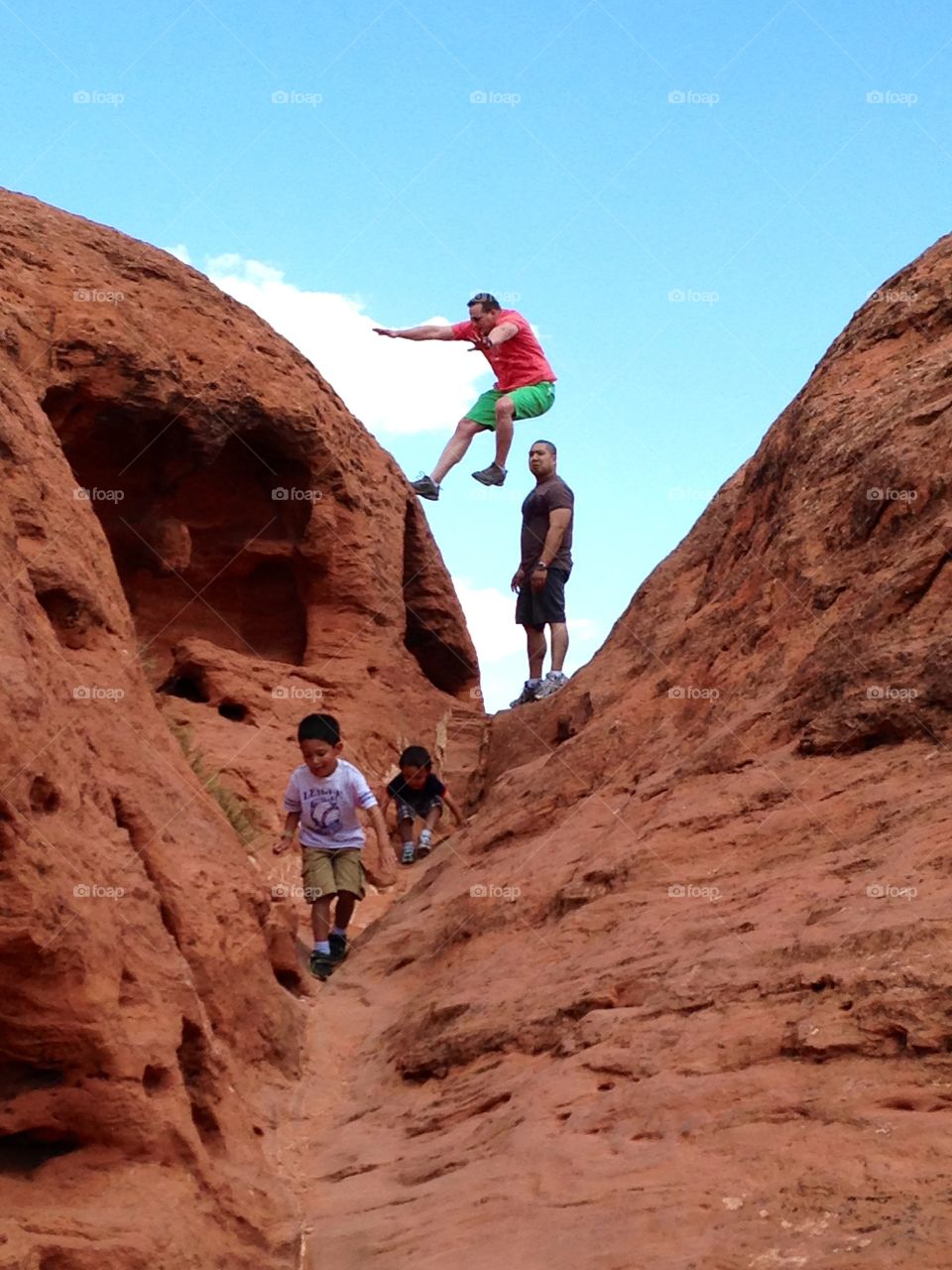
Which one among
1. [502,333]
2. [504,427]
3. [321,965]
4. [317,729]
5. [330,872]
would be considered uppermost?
[502,333]

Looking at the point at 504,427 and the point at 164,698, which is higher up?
the point at 504,427

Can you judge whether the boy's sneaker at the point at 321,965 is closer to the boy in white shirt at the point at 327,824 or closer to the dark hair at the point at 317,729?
the boy in white shirt at the point at 327,824

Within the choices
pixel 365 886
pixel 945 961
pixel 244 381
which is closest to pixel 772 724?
pixel 945 961

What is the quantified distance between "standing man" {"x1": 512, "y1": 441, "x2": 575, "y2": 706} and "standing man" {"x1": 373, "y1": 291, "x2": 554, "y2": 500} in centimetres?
63

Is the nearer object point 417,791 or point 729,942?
point 729,942

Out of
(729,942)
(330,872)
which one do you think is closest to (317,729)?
(330,872)

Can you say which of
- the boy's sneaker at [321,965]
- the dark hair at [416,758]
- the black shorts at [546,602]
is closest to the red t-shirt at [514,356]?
the black shorts at [546,602]

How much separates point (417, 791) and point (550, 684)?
5.80 ft

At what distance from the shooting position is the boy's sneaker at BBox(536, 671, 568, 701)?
12.4 metres

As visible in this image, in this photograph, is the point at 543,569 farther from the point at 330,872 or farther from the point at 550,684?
the point at 330,872


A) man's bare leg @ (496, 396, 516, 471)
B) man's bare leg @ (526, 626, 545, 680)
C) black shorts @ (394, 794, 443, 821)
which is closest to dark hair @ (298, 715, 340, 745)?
black shorts @ (394, 794, 443, 821)

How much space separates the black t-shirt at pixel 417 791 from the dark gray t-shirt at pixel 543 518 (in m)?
2.25

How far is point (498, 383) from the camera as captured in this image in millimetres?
12406

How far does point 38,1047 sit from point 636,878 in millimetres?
2715
